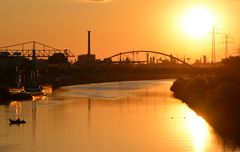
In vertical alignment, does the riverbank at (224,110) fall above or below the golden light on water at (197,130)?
above

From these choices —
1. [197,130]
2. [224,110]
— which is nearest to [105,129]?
[197,130]

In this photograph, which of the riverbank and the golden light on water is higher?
the riverbank

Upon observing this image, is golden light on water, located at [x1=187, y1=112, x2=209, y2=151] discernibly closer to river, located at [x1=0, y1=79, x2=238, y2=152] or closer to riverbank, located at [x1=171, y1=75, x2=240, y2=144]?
river, located at [x1=0, y1=79, x2=238, y2=152]

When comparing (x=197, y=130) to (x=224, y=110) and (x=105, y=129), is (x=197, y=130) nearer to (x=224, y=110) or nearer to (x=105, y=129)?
(x=224, y=110)

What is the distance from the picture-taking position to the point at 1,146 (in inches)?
891

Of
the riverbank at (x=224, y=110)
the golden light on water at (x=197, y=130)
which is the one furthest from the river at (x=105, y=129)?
the riverbank at (x=224, y=110)

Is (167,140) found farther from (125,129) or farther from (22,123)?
(22,123)

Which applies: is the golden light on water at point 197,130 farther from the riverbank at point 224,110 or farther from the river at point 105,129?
the riverbank at point 224,110

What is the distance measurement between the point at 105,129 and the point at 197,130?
363cm

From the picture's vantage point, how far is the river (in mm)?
22906

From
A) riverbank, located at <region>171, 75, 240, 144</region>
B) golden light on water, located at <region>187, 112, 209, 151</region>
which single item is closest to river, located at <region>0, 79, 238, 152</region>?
golden light on water, located at <region>187, 112, 209, 151</region>

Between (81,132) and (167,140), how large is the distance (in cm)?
357

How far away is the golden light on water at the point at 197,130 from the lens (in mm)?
24016

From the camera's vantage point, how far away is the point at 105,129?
89.3ft
